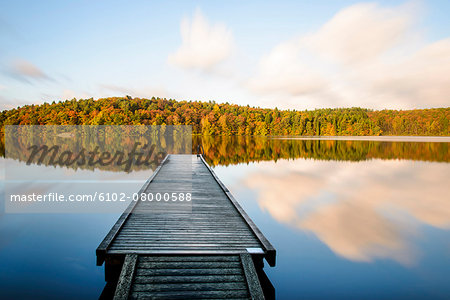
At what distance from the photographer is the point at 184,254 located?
2781 millimetres

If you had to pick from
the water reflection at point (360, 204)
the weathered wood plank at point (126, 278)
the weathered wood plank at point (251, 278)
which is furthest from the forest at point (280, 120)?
the weathered wood plank at point (251, 278)

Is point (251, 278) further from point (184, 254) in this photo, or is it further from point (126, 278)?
point (126, 278)

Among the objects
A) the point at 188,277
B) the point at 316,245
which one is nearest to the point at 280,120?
the point at 316,245

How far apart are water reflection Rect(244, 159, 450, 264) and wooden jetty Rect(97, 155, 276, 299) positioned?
216 centimetres

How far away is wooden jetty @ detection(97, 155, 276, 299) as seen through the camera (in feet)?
7.77

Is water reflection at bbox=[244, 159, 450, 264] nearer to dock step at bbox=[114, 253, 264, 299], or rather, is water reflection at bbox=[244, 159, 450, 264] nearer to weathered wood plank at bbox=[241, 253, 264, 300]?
weathered wood plank at bbox=[241, 253, 264, 300]

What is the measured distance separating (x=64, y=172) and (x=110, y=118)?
41.6 meters

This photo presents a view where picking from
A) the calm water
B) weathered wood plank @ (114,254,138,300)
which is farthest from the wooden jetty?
the calm water

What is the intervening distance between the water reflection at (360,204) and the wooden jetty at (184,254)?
2.16m

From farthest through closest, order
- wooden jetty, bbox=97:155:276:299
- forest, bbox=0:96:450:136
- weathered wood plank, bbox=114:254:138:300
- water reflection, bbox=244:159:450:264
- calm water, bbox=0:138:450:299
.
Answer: forest, bbox=0:96:450:136
water reflection, bbox=244:159:450:264
calm water, bbox=0:138:450:299
wooden jetty, bbox=97:155:276:299
weathered wood plank, bbox=114:254:138:300

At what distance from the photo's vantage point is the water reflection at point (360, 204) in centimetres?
493

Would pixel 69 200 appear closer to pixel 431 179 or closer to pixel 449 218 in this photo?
pixel 449 218

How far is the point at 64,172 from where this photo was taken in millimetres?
11688

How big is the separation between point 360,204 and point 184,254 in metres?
6.88
